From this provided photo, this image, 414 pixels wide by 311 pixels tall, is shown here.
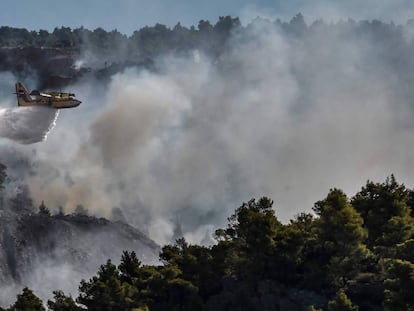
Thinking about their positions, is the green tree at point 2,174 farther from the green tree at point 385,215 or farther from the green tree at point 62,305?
the green tree at point 385,215

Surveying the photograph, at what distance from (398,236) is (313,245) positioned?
24.9ft

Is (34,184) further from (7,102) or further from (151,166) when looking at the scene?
(7,102)

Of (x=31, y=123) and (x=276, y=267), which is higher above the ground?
(x=31, y=123)

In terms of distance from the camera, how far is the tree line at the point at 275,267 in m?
61.3

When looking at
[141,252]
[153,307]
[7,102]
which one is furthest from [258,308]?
[7,102]

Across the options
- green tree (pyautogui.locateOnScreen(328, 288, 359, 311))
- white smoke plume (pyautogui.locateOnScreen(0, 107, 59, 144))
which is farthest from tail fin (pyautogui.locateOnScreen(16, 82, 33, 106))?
green tree (pyautogui.locateOnScreen(328, 288, 359, 311))

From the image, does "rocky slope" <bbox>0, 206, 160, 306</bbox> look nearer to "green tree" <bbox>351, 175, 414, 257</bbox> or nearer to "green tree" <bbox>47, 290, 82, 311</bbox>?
"green tree" <bbox>47, 290, 82, 311</bbox>

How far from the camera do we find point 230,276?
6681 centimetres

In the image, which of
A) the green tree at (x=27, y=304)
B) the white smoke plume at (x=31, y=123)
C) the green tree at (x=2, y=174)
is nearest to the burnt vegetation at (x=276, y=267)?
the green tree at (x=27, y=304)

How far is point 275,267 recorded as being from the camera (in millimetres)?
65312

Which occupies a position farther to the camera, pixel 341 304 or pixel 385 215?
pixel 385 215

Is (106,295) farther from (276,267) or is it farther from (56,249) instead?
(56,249)

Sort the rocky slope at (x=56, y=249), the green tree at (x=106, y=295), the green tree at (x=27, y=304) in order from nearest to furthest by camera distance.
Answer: the green tree at (x=27, y=304) → the green tree at (x=106, y=295) → the rocky slope at (x=56, y=249)

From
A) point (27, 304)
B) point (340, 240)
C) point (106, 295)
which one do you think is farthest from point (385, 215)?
point (27, 304)
